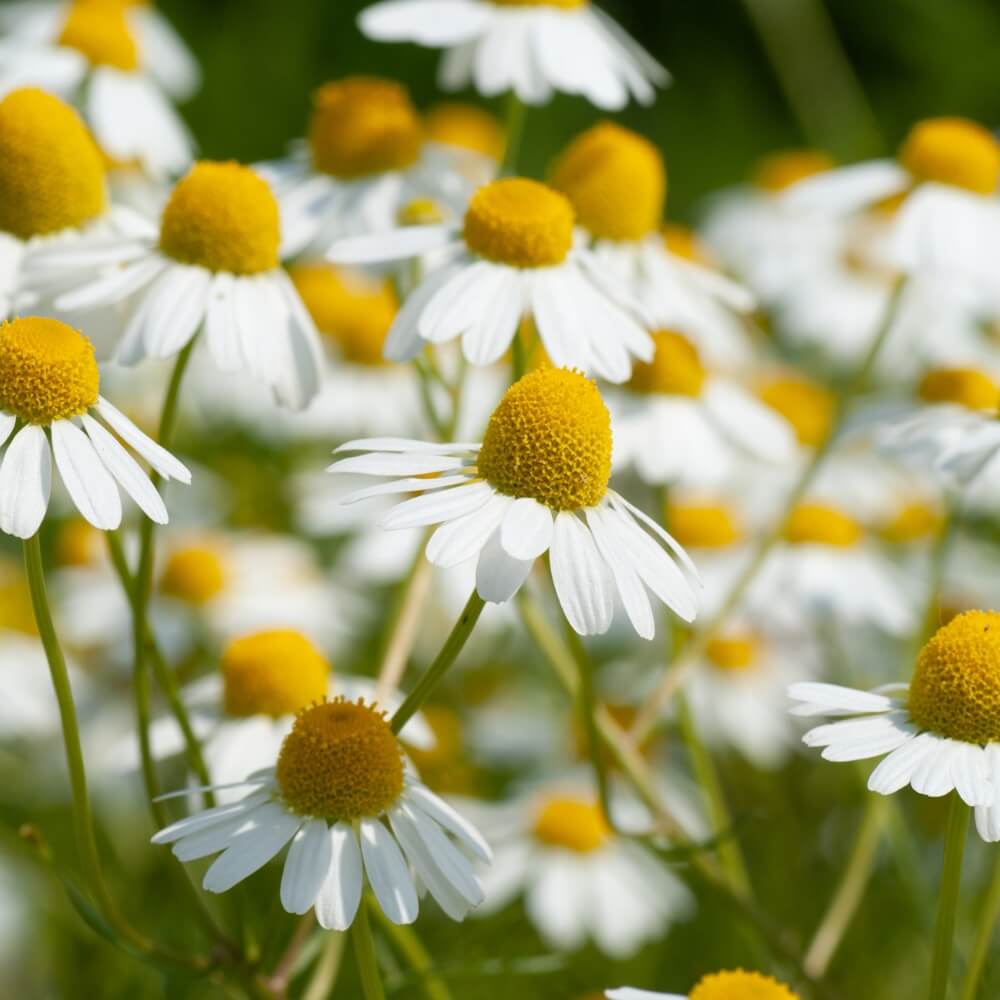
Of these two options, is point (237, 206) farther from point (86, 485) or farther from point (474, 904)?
point (474, 904)

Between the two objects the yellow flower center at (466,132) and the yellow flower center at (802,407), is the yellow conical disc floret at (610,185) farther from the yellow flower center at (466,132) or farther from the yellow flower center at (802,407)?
the yellow flower center at (466,132)

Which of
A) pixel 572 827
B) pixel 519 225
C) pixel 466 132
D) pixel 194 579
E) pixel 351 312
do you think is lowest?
pixel 572 827

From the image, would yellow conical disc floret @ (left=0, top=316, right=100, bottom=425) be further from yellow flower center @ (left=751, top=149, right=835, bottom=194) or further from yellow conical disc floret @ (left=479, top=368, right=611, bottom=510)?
yellow flower center @ (left=751, top=149, right=835, bottom=194)

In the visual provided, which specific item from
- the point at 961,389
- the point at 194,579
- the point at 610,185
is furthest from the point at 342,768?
the point at 194,579

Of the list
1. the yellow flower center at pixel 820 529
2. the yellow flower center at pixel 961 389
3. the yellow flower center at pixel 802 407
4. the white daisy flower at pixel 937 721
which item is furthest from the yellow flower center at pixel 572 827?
the white daisy flower at pixel 937 721

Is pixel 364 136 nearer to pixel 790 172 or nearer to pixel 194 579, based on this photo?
pixel 194 579

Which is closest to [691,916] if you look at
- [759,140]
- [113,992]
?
[113,992]

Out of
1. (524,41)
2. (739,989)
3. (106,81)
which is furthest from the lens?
(106,81)
